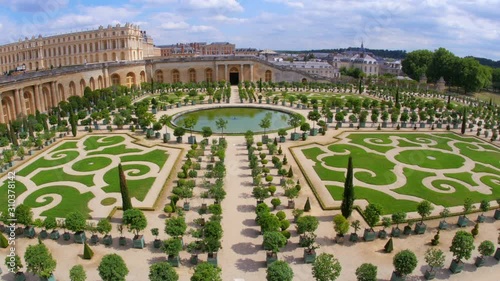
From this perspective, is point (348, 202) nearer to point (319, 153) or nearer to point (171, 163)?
point (319, 153)

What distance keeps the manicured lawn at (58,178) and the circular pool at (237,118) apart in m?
18.5

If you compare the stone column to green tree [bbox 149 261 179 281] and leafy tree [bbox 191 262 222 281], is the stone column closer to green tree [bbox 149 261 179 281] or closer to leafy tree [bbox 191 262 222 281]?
green tree [bbox 149 261 179 281]

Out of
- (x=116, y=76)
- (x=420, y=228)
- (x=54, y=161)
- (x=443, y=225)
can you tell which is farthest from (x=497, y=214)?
(x=116, y=76)

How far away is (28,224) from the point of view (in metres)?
22.7

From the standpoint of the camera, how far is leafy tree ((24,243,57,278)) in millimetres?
18016

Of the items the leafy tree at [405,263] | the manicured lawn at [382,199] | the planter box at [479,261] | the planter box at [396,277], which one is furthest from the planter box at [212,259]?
the planter box at [479,261]

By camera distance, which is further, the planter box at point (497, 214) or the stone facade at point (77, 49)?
the stone facade at point (77, 49)

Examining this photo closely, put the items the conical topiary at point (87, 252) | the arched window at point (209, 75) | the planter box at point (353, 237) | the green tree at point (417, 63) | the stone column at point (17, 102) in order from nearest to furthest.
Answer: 1. the conical topiary at point (87, 252)
2. the planter box at point (353, 237)
3. the stone column at point (17, 102)
4. the arched window at point (209, 75)
5. the green tree at point (417, 63)

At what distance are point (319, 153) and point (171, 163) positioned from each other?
15.3 m

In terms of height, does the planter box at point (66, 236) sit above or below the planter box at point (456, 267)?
above

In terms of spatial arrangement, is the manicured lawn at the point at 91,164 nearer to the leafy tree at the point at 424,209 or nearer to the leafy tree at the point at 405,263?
the leafy tree at the point at 405,263

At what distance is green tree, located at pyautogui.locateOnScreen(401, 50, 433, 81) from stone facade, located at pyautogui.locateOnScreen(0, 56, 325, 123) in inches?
1370

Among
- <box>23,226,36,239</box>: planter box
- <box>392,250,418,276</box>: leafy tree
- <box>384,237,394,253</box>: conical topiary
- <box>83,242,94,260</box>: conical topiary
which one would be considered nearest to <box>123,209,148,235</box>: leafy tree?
<box>83,242,94,260</box>: conical topiary

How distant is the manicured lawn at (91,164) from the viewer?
34.1 m
